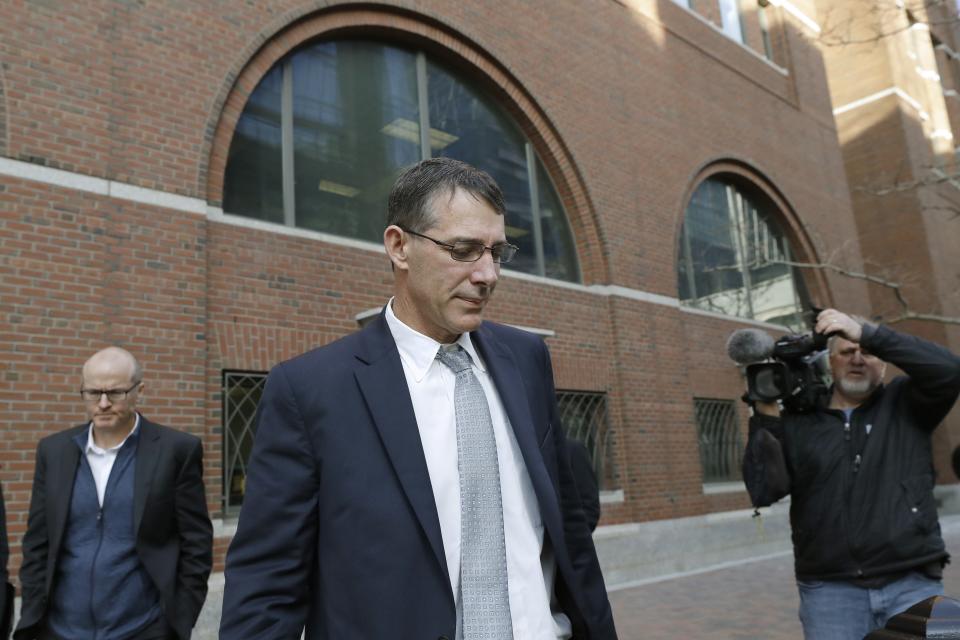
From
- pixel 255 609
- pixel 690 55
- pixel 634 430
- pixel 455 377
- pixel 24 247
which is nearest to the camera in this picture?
pixel 255 609

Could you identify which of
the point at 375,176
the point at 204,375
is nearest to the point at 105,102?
the point at 204,375

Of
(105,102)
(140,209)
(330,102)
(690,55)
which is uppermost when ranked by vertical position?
(690,55)

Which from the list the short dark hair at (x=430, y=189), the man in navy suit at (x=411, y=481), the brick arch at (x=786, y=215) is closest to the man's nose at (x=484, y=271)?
the man in navy suit at (x=411, y=481)

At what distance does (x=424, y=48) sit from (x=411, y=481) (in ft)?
27.5

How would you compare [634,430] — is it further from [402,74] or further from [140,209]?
[140,209]

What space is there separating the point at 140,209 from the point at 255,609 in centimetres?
540

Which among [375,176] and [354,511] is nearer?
[354,511]

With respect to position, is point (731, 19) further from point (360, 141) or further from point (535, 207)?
point (360, 141)

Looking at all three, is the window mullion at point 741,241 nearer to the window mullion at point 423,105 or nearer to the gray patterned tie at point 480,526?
the window mullion at point 423,105

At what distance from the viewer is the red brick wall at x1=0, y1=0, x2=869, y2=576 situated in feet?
18.7

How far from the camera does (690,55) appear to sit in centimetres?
1289

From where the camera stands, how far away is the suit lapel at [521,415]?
1.79m

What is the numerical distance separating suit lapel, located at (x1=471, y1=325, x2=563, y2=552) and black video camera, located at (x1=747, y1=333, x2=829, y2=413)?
4.96 feet

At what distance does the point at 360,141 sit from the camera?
8328 millimetres
